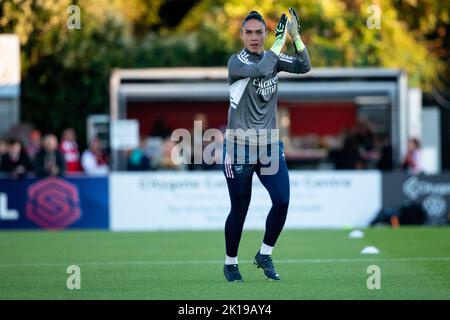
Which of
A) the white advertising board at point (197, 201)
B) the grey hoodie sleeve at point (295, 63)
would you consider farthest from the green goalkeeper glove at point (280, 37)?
the white advertising board at point (197, 201)

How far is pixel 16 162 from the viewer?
66.9 feet

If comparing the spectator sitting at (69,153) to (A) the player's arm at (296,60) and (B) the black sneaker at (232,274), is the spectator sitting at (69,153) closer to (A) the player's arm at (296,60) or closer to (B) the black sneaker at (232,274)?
(B) the black sneaker at (232,274)

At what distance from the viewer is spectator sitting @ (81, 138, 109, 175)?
22.9 meters

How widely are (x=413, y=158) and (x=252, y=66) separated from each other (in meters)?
12.9

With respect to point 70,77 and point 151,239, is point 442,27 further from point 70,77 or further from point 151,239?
point 151,239

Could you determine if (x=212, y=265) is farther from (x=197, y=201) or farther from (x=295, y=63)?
(x=197, y=201)

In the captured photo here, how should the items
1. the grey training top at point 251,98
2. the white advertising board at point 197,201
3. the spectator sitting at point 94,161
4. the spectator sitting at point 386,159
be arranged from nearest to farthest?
the grey training top at point 251,98 < the white advertising board at point 197,201 < the spectator sitting at point 386,159 < the spectator sitting at point 94,161

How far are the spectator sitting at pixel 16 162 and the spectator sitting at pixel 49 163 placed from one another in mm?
220

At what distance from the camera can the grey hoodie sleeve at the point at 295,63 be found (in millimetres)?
10000

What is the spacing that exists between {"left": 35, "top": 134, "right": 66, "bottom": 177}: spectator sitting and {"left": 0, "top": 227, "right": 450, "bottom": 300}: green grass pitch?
7.02 feet

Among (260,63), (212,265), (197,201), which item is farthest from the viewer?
(197,201)

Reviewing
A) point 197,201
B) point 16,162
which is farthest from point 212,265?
point 16,162

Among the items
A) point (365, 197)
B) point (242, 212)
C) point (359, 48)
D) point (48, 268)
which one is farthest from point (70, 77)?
point (242, 212)

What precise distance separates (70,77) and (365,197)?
13165 millimetres
